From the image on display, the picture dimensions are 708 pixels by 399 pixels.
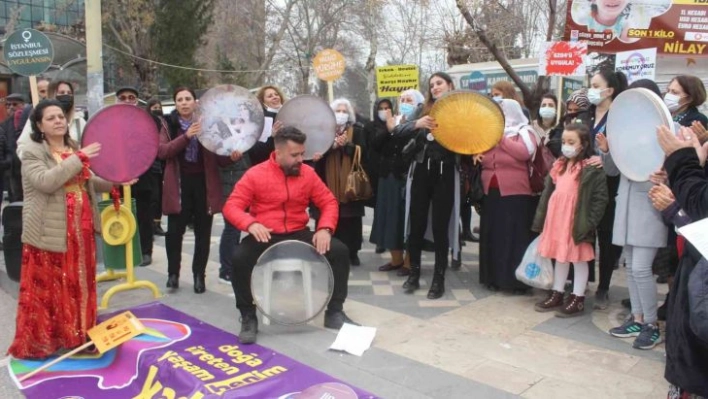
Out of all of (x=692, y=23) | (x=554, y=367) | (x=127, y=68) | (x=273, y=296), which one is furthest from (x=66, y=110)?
(x=127, y=68)

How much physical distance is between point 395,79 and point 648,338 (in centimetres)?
579

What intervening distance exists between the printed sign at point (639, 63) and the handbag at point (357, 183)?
11.0ft

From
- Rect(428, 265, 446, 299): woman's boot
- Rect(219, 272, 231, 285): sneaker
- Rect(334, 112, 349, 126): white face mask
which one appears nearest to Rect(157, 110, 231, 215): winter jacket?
Rect(219, 272, 231, 285): sneaker

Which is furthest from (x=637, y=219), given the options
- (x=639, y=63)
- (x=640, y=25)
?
(x=640, y=25)

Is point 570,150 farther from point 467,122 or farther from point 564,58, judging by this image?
point 564,58

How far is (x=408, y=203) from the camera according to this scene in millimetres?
5250

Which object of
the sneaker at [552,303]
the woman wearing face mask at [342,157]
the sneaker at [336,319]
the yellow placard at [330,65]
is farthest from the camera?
the yellow placard at [330,65]

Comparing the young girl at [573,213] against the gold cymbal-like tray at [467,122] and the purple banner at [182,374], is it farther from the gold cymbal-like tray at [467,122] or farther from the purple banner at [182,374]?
the purple banner at [182,374]

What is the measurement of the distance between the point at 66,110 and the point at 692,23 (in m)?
11.2

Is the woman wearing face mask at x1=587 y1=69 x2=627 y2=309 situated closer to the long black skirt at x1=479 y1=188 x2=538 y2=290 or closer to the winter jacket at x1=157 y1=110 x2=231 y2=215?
the long black skirt at x1=479 y1=188 x2=538 y2=290

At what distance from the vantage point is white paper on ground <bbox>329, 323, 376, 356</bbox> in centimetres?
381

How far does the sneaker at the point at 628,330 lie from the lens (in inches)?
161

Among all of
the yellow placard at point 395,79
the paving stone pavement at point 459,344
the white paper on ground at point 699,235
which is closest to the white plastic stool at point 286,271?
the paving stone pavement at point 459,344

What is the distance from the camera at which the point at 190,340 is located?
4.02 meters
